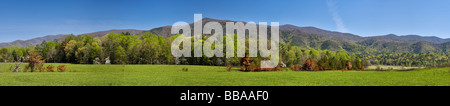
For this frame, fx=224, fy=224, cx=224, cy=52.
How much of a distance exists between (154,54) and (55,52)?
144 feet

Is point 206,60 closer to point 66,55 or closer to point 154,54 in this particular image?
point 154,54

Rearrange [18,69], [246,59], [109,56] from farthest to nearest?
[109,56] → [246,59] → [18,69]

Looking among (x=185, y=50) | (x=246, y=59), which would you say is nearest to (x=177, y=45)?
(x=185, y=50)

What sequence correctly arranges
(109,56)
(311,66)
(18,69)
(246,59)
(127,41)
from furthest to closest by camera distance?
1. (127,41)
2. (109,56)
3. (311,66)
4. (246,59)
5. (18,69)

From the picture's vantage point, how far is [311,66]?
68438mm

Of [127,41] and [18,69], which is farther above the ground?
[127,41]

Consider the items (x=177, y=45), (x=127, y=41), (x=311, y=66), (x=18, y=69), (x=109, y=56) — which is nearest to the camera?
(x=18, y=69)

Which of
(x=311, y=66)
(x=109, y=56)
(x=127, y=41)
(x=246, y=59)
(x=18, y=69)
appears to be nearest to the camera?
(x=18, y=69)

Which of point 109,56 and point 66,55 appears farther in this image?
point 66,55

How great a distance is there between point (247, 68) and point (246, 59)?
2.53 meters

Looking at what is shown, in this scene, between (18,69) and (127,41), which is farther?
(127,41)

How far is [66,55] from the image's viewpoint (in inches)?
3329

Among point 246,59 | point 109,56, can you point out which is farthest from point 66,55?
point 246,59

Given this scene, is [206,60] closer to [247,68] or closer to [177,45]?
[177,45]
